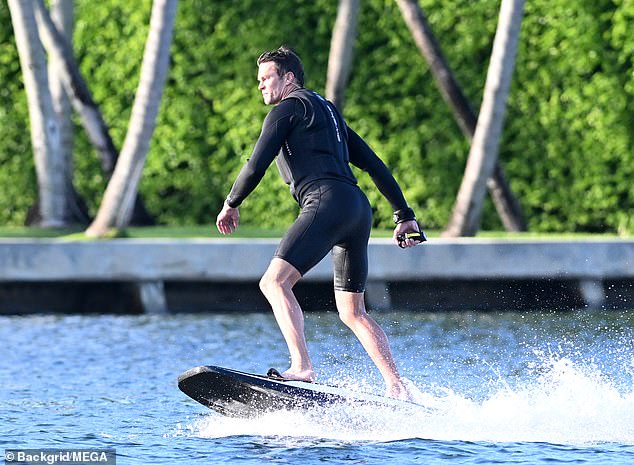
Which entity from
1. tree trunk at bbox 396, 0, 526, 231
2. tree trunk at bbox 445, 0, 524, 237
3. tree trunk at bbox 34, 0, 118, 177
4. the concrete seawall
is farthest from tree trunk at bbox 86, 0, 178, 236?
tree trunk at bbox 445, 0, 524, 237

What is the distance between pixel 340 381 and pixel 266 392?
2405mm

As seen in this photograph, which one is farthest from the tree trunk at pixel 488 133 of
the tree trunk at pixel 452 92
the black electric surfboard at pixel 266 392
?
the black electric surfboard at pixel 266 392

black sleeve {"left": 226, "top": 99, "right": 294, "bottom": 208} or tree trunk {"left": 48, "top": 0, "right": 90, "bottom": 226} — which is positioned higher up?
tree trunk {"left": 48, "top": 0, "right": 90, "bottom": 226}

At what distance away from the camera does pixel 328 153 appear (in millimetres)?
8758

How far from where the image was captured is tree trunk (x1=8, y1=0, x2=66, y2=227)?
17.4 m

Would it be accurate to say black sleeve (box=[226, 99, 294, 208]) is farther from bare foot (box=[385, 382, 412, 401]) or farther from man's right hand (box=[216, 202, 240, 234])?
bare foot (box=[385, 382, 412, 401])

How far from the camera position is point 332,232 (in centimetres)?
869

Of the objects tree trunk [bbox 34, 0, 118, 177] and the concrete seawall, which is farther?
tree trunk [bbox 34, 0, 118, 177]

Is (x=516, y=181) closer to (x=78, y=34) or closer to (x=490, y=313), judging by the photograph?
(x=490, y=313)

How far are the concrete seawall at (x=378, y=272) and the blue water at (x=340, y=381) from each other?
35cm

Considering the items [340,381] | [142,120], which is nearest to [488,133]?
[142,120]

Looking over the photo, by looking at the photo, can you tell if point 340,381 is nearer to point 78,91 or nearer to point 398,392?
point 398,392

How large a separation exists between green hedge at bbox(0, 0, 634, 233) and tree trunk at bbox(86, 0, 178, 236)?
2.37 m

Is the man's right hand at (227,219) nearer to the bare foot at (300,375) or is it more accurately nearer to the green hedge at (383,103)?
the bare foot at (300,375)
